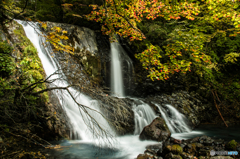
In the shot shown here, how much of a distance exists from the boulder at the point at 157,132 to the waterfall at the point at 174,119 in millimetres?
1893

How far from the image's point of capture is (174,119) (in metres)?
8.37

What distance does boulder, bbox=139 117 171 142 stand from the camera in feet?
19.1

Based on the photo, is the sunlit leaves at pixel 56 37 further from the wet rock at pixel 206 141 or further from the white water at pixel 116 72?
the white water at pixel 116 72

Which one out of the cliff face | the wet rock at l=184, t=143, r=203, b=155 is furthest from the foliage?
the wet rock at l=184, t=143, r=203, b=155

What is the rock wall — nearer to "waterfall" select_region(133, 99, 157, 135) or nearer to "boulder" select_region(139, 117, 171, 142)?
"waterfall" select_region(133, 99, 157, 135)

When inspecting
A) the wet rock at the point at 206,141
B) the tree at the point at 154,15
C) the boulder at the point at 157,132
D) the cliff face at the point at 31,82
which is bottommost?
the wet rock at the point at 206,141

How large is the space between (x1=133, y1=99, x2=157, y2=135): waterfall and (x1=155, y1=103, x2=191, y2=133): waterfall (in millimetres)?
826

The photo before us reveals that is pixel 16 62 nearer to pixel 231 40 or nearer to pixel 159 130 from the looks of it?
pixel 159 130

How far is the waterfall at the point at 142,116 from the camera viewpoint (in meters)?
7.01

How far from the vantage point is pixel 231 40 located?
10.8m

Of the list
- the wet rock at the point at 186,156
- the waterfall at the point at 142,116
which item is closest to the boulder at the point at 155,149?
the wet rock at the point at 186,156

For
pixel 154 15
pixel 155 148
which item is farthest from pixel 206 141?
pixel 154 15

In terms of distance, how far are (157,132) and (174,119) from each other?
Result: 9.30ft

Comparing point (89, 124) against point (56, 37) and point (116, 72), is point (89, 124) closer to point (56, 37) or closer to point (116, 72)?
point (56, 37)
